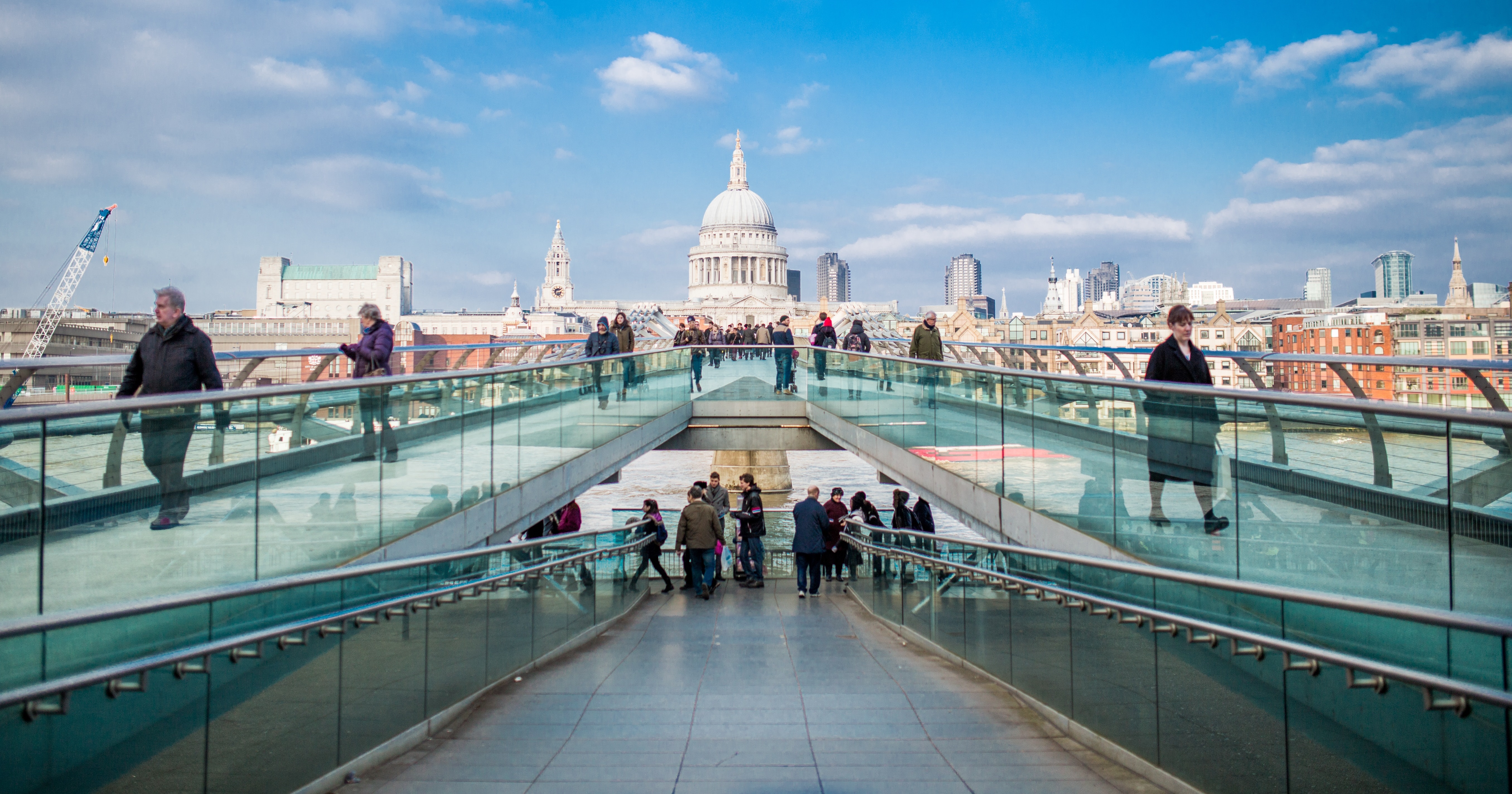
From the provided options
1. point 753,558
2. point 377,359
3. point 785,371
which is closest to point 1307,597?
point 377,359

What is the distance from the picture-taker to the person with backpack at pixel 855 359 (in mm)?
16703

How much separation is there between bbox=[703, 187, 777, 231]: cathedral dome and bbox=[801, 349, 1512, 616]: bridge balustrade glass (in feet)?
456

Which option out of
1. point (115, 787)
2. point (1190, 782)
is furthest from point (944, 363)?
point (115, 787)

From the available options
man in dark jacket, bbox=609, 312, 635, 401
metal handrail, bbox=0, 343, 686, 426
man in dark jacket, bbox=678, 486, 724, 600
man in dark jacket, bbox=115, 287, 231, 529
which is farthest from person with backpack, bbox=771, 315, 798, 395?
man in dark jacket, bbox=115, 287, 231, 529

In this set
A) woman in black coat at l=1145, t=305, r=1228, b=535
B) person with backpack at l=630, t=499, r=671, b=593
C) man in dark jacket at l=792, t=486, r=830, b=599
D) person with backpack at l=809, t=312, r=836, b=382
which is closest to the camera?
woman in black coat at l=1145, t=305, r=1228, b=535

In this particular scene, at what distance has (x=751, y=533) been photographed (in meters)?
15.3

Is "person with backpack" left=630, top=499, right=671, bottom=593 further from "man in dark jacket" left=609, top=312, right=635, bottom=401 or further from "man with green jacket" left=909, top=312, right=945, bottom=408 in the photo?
"man with green jacket" left=909, top=312, right=945, bottom=408

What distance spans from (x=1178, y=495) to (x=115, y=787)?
5534mm

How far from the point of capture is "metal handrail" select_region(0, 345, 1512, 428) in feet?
13.3

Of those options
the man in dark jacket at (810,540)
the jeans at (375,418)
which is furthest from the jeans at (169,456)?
the man in dark jacket at (810,540)

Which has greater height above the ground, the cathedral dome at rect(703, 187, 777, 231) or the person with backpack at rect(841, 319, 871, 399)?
the cathedral dome at rect(703, 187, 777, 231)

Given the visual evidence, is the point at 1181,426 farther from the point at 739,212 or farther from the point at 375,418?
the point at 739,212

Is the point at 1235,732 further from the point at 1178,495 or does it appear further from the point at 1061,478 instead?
the point at 1061,478

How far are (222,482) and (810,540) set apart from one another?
9.33 m
